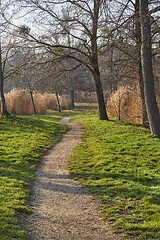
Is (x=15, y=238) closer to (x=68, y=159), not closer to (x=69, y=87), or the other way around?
(x=68, y=159)

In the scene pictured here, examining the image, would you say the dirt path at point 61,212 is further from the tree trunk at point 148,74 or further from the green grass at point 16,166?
the tree trunk at point 148,74

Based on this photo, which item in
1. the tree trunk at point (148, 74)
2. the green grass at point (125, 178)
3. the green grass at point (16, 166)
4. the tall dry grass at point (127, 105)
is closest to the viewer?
the green grass at point (16, 166)

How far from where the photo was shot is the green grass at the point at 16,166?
5221mm

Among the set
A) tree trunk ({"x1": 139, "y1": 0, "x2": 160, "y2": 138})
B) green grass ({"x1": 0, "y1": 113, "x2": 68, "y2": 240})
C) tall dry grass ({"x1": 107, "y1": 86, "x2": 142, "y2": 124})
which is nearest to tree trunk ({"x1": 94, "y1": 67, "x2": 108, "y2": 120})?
tall dry grass ({"x1": 107, "y1": 86, "x2": 142, "y2": 124})

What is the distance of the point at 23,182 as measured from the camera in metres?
7.54

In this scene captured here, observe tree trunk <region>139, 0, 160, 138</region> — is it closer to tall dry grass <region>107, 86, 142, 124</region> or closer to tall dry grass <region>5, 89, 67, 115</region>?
tall dry grass <region>107, 86, 142, 124</region>

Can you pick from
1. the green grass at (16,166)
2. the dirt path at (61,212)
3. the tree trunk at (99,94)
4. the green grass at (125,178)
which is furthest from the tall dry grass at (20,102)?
the dirt path at (61,212)

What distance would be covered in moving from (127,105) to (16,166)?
586 inches

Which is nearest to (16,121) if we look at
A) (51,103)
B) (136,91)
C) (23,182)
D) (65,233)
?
(136,91)

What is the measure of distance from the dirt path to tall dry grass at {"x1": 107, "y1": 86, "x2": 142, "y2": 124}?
12749 mm

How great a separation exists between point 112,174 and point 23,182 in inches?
85.5

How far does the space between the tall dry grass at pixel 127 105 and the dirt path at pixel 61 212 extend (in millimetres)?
12749

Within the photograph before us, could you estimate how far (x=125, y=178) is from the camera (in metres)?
7.78

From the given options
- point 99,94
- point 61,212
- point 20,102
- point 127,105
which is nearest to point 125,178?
point 61,212
